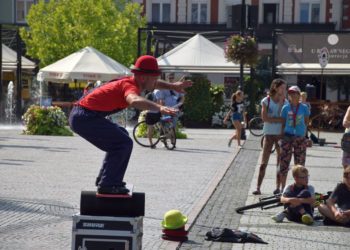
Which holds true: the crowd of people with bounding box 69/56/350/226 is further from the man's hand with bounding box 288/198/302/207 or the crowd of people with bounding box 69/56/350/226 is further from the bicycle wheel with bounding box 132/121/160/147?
the bicycle wheel with bounding box 132/121/160/147

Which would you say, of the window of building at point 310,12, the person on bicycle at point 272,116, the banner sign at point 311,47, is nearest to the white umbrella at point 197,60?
the banner sign at point 311,47

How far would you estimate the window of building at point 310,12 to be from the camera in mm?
58906

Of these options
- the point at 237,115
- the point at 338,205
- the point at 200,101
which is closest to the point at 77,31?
the point at 200,101

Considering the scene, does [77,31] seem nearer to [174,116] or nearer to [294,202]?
[294,202]

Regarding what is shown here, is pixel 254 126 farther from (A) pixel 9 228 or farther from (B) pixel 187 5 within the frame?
(B) pixel 187 5

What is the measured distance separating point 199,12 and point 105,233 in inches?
2106

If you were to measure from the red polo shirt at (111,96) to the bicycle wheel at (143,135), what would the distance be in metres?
Result: 14.2

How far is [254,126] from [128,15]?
2441 cm

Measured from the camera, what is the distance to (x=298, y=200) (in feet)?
35.6

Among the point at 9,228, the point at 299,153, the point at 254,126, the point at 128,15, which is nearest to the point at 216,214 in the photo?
the point at 299,153

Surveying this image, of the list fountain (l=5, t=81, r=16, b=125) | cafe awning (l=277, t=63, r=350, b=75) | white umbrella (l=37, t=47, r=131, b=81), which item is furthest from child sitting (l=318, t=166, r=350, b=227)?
fountain (l=5, t=81, r=16, b=125)

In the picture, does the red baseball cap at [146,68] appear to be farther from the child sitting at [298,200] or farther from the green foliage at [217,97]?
the green foliage at [217,97]

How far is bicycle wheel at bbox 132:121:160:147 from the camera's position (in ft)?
74.2

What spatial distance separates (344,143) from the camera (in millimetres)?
12039
